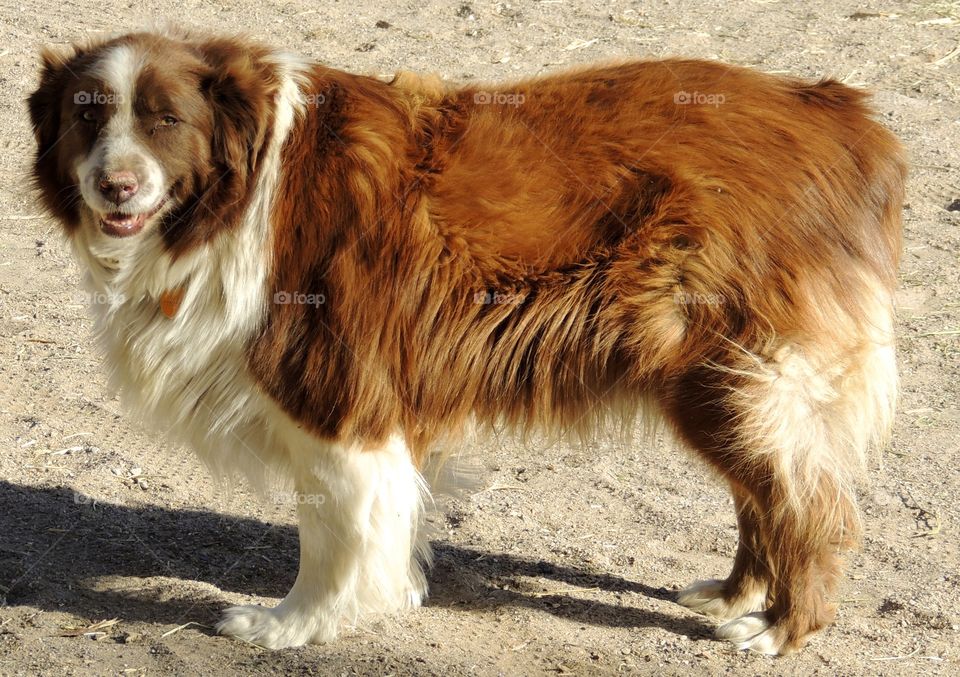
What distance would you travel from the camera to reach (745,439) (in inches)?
149

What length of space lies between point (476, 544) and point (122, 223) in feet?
6.85

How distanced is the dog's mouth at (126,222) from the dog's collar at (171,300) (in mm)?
243

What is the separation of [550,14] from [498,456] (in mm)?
5655

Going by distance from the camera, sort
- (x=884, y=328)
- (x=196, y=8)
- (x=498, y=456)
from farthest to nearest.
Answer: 1. (x=196, y=8)
2. (x=498, y=456)
3. (x=884, y=328)

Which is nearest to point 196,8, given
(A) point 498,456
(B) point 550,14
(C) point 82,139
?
(B) point 550,14

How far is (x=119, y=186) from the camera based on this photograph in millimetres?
3562

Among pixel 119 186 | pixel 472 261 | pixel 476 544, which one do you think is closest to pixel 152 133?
pixel 119 186

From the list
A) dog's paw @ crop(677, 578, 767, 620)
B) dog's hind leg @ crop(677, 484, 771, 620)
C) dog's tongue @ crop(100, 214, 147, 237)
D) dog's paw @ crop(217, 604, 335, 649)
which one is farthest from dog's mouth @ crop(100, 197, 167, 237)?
dog's paw @ crop(677, 578, 767, 620)

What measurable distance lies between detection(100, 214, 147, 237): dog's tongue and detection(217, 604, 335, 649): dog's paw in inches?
57.8

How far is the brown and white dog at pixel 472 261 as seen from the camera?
372cm

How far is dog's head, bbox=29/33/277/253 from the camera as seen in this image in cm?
360

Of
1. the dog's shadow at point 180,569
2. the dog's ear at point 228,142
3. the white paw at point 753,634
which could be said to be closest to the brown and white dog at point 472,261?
the dog's ear at point 228,142

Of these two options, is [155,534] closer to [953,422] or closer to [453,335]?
[453,335]

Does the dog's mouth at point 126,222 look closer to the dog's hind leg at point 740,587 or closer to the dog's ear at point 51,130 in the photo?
the dog's ear at point 51,130
